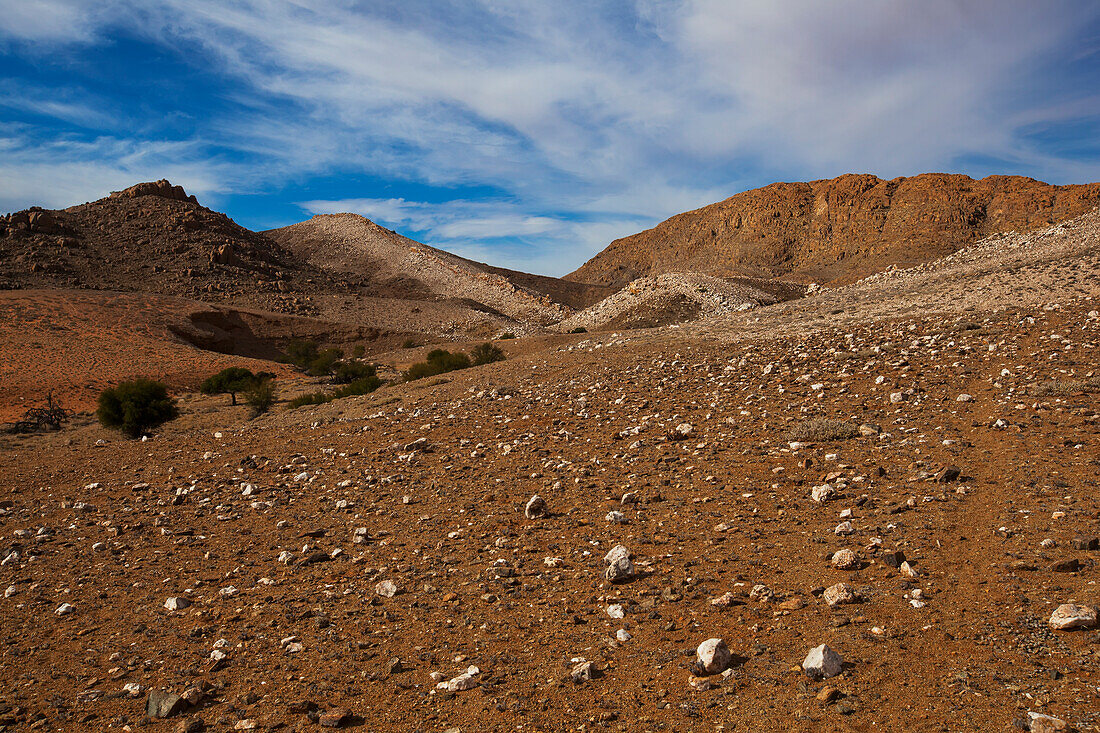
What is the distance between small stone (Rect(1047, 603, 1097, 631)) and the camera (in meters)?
3.22

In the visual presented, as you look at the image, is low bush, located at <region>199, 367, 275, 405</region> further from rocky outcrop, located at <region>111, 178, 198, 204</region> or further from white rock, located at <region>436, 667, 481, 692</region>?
rocky outcrop, located at <region>111, 178, 198, 204</region>

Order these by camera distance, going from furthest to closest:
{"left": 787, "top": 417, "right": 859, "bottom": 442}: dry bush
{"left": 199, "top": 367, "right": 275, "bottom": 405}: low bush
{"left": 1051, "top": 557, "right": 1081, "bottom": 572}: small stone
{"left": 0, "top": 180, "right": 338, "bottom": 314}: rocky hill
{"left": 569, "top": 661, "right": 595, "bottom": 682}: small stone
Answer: {"left": 0, "top": 180, "right": 338, "bottom": 314}: rocky hill
{"left": 199, "top": 367, "right": 275, "bottom": 405}: low bush
{"left": 787, "top": 417, "right": 859, "bottom": 442}: dry bush
{"left": 1051, "top": 557, "right": 1081, "bottom": 572}: small stone
{"left": 569, "top": 661, "right": 595, "bottom": 682}: small stone

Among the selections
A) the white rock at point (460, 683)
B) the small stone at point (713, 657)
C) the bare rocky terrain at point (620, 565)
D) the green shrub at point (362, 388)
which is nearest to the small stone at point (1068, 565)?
the bare rocky terrain at point (620, 565)

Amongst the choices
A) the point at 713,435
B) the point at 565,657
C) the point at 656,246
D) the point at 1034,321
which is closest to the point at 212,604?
the point at 565,657

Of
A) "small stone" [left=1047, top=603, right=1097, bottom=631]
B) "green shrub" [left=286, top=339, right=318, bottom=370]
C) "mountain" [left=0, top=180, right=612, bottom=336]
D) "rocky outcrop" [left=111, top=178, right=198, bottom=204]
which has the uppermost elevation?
"rocky outcrop" [left=111, top=178, right=198, bottom=204]

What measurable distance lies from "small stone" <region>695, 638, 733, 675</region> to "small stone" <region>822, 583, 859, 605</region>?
0.95m

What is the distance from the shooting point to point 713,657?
137 inches

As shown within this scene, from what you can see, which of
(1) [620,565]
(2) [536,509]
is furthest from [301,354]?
(1) [620,565]

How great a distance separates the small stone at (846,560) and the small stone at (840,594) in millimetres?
349

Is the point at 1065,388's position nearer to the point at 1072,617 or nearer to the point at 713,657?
the point at 1072,617

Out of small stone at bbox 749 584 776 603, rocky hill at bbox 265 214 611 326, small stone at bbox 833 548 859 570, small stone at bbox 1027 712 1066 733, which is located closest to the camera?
small stone at bbox 1027 712 1066 733

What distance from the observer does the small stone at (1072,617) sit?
3.22m

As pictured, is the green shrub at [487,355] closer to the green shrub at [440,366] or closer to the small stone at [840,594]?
the green shrub at [440,366]

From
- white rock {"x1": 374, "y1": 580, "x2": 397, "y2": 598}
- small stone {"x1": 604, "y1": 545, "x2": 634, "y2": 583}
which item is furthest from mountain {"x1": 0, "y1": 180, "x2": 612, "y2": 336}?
small stone {"x1": 604, "y1": 545, "x2": 634, "y2": 583}
